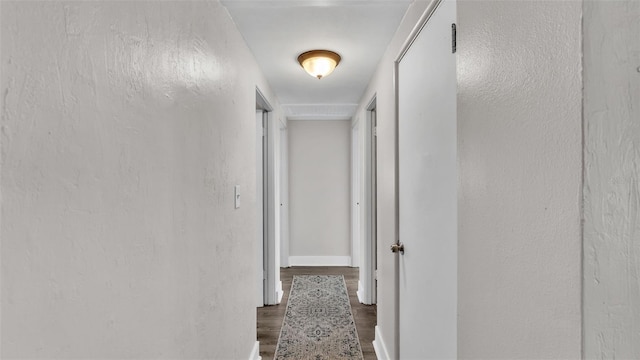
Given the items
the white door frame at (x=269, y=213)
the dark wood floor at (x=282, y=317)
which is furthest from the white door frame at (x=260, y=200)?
the dark wood floor at (x=282, y=317)

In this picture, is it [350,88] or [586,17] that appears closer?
[586,17]

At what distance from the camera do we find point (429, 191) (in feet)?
4.60

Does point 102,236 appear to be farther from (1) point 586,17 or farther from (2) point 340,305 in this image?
(2) point 340,305

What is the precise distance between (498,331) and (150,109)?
1.07 meters

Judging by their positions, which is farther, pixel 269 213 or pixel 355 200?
pixel 355 200

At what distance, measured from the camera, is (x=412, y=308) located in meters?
1.66

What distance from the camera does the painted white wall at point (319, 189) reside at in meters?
4.60

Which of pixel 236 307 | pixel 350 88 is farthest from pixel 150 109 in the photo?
→ pixel 350 88

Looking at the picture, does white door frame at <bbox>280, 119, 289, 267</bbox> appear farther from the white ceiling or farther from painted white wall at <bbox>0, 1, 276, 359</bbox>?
painted white wall at <bbox>0, 1, 276, 359</bbox>

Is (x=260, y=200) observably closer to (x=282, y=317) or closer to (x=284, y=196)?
(x=282, y=317)

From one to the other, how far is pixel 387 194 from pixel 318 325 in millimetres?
1391

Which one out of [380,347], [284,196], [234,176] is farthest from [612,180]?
[284,196]

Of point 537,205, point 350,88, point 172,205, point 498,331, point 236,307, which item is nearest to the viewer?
point 537,205

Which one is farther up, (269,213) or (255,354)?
(269,213)
